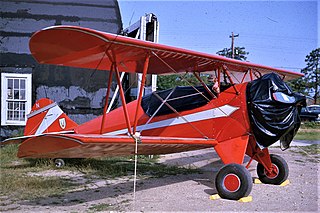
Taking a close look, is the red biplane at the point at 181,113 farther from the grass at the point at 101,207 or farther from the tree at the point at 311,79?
the tree at the point at 311,79

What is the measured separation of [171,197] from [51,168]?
3.45 m

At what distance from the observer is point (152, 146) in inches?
202

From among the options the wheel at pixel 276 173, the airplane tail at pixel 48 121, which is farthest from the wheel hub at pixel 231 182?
the airplane tail at pixel 48 121

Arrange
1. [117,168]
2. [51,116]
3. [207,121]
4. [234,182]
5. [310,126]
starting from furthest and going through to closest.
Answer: [310,126] → [117,168] → [51,116] → [207,121] → [234,182]

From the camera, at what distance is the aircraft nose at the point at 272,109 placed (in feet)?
17.6

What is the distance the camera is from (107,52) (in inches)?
195

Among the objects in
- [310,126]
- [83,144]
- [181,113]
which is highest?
[181,113]

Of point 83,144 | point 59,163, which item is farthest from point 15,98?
point 83,144

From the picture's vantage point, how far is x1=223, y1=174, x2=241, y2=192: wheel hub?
5.15 m

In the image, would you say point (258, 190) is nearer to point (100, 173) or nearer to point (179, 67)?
point (179, 67)

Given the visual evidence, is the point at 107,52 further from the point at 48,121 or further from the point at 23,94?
the point at 23,94

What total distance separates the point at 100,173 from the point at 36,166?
62.6 inches

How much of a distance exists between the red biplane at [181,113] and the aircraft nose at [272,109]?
14 millimetres

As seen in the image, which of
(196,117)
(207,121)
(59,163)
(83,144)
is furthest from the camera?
(59,163)
